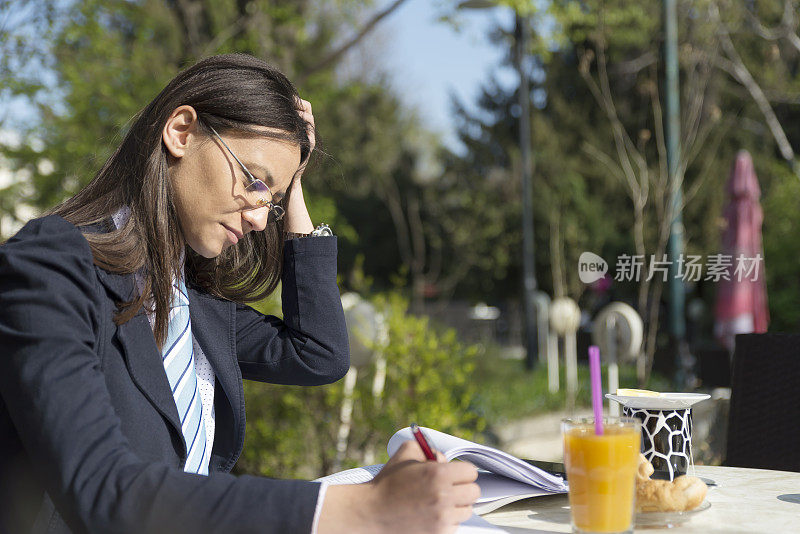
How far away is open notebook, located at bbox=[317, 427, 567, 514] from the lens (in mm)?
1308

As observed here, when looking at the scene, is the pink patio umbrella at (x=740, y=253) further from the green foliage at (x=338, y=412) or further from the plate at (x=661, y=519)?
the plate at (x=661, y=519)

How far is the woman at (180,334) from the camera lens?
3.05 feet

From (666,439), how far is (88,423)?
934 millimetres

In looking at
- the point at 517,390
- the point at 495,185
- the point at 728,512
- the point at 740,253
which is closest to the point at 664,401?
the point at 728,512

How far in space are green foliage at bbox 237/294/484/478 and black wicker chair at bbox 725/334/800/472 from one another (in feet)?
6.78

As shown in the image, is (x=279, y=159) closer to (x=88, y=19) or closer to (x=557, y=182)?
(x=88, y=19)

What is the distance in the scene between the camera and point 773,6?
13773mm

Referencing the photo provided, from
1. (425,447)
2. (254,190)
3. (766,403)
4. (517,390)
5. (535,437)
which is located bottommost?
(535,437)

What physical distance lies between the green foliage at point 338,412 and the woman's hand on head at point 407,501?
3.42m

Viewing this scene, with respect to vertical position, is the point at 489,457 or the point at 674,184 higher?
the point at 674,184

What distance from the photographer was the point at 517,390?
9609mm

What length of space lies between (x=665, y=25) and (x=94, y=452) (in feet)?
23.3

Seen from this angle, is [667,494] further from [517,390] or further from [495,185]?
[495,185]

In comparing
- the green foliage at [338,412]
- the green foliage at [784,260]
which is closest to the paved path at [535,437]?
the green foliage at [338,412]
